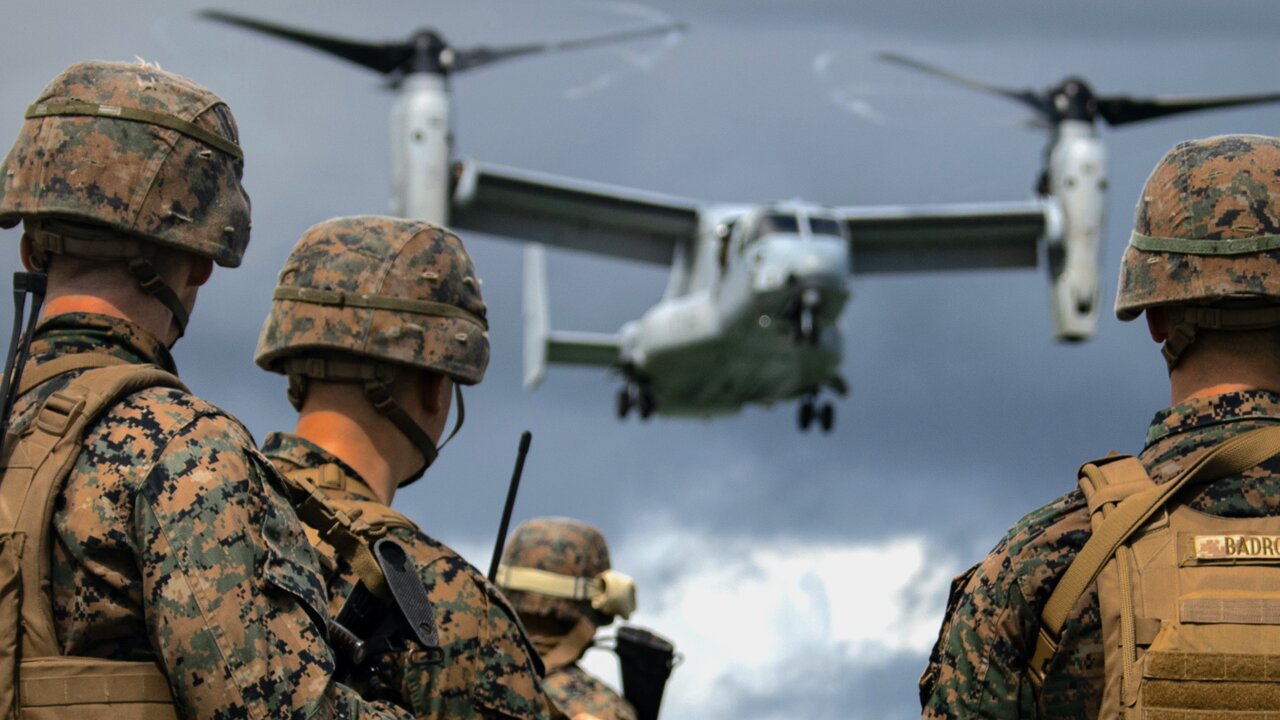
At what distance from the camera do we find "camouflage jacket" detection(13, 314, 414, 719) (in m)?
2.72

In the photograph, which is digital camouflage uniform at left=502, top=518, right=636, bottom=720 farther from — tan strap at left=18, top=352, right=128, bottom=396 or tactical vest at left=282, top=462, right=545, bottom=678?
tan strap at left=18, top=352, right=128, bottom=396

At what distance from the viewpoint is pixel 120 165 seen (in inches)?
122

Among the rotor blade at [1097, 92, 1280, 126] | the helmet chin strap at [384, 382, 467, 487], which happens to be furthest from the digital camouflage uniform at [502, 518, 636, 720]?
the rotor blade at [1097, 92, 1280, 126]

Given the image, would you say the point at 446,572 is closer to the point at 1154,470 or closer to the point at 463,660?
the point at 463,660

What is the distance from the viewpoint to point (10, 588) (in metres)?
2.72

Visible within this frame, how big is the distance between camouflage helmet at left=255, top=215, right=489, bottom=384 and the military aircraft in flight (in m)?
30.4

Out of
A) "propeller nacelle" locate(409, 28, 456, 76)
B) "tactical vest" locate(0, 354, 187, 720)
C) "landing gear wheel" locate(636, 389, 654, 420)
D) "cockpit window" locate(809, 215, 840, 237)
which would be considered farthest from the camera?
"landing gear wheel" locate(636, 389, 654, 420)

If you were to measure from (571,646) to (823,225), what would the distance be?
3051cm

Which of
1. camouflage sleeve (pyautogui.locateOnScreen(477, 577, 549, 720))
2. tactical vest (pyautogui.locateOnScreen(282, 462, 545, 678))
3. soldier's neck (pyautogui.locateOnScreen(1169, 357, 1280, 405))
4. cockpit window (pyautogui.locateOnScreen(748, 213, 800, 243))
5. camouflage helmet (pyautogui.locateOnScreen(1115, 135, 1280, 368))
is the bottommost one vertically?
A: camouflage sleeve (pyautogui.locateOnScreen(477, 577, 549, 720))

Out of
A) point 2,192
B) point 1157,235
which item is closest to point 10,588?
point 2,192

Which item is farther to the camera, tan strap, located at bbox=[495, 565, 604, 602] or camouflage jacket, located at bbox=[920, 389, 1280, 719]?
tan strap, located at bbox=[495, 565, 604, 602]

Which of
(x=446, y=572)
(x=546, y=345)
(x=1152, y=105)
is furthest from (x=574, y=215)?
(x=446, y=572)

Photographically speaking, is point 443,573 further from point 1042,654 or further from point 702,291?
point 702,291

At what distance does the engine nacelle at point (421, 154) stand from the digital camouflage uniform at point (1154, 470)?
34.8 m
